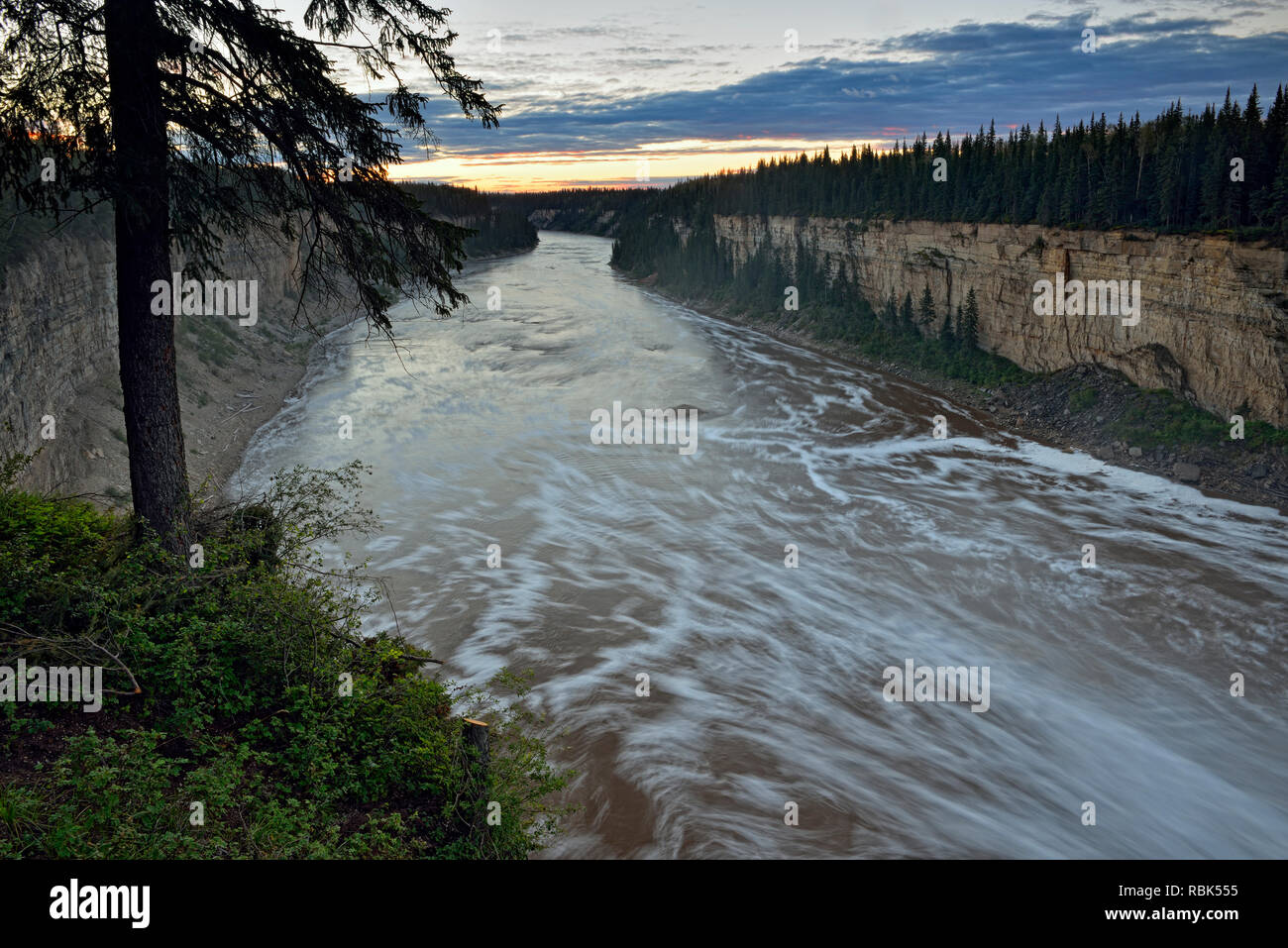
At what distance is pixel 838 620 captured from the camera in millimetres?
17547

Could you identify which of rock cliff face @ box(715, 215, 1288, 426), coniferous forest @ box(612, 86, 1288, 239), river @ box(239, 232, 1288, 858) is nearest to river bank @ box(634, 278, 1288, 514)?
river @ box(239, 232, 1288, 858)

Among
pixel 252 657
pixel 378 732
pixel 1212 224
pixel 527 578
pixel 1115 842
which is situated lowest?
pixel 1115 842

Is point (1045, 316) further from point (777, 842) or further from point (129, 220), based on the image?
point (129, 220)

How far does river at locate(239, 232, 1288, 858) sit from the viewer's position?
460 inches

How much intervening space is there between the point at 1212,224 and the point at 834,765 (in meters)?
29.1

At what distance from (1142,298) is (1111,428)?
20.8ft

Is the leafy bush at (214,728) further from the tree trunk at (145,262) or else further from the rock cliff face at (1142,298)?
the rock cliff face at (1142,298)

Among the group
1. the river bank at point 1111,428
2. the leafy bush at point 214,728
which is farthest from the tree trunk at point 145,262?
the river bank at point 1111,428

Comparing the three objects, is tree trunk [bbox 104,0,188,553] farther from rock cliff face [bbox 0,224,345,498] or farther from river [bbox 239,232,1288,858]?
rock cliff face [bbox 0,224,345,498]

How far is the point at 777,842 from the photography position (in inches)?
412

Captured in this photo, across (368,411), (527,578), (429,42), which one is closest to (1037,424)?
(527,578)

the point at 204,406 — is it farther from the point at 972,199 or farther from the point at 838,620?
the point at 972,199

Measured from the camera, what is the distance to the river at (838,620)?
38.4 feet

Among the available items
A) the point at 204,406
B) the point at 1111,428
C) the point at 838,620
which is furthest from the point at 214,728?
the point at 1111,428
